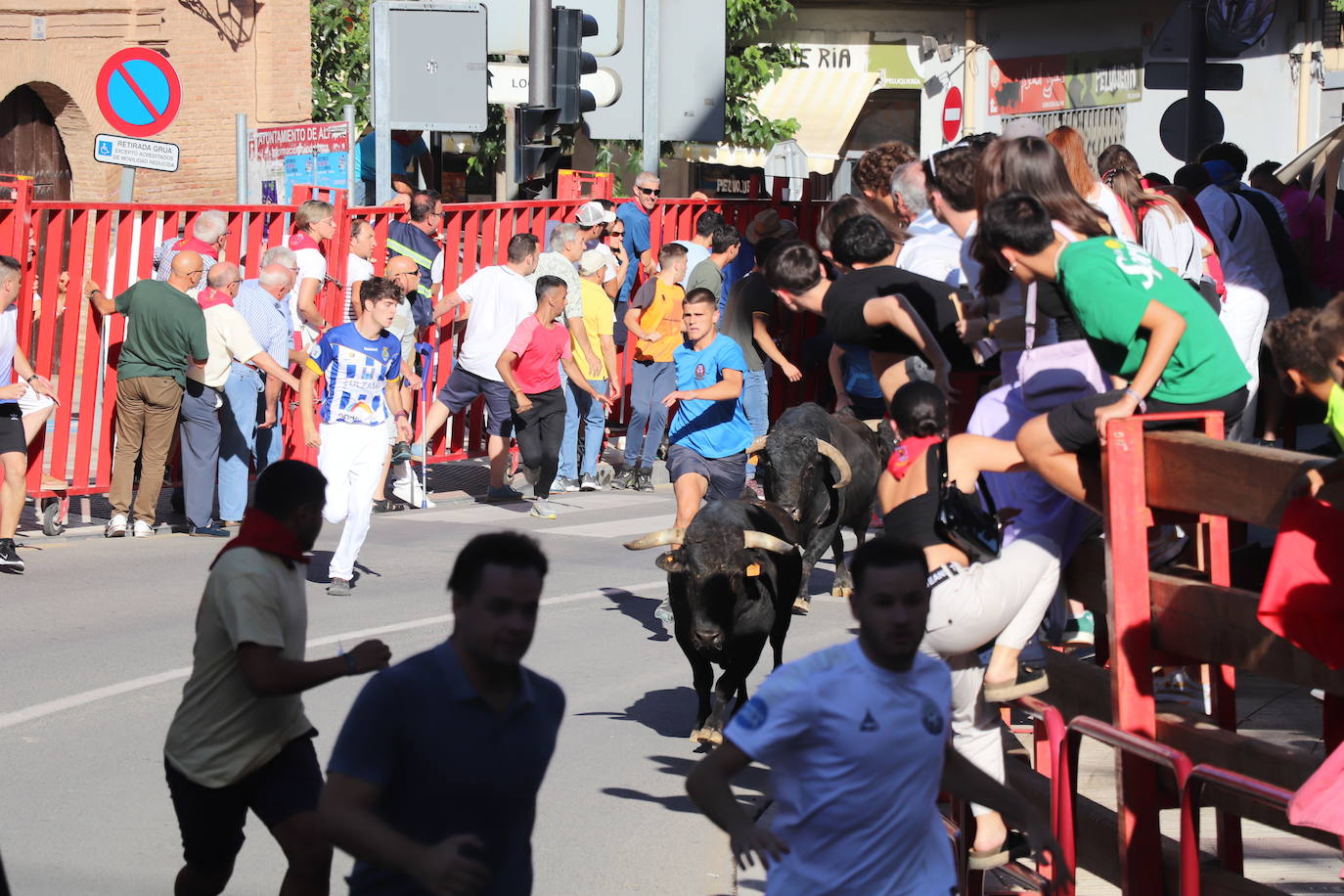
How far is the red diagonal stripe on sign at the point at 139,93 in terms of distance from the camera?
49.2 ft

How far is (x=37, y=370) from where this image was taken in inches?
523

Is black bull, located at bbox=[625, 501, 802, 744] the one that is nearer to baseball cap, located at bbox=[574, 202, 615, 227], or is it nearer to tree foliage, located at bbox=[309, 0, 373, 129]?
baseball cap, located at bbox=[574, 202, 615, 227]

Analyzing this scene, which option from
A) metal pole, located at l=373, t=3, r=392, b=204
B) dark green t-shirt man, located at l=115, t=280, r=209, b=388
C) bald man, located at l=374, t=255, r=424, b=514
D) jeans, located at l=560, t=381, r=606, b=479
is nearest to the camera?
dark green t-shirt man, located at l=115, t=280, r=209, b=388

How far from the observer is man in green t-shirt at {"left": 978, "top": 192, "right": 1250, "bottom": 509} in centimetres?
532

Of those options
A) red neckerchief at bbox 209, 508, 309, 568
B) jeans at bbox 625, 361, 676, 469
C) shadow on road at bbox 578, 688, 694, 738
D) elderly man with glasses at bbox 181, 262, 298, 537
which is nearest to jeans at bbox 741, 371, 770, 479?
jeans at bbox 625, 361, 676, 469

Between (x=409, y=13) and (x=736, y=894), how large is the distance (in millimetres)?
11936

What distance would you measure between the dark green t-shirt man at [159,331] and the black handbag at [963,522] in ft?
26.8

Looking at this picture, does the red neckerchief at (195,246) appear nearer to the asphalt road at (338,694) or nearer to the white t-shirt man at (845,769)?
the asphalt road at (338,694)

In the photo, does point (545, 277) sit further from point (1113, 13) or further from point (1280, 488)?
point (1113, 13)

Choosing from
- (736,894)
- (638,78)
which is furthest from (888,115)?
(736,894)

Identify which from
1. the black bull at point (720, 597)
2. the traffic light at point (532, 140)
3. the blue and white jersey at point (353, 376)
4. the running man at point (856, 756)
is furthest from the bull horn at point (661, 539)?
the traffic light at point (532, 140)

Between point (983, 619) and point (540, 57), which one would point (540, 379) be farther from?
point (983, 619)

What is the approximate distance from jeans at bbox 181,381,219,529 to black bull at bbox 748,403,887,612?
4531 millimetres

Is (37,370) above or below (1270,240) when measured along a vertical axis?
below
